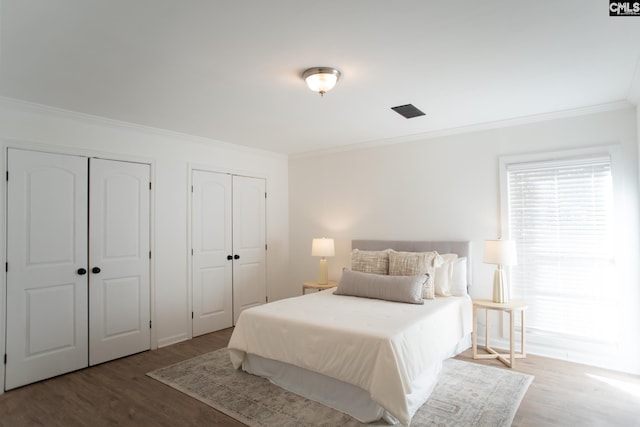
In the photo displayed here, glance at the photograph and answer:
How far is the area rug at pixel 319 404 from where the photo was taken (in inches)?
102

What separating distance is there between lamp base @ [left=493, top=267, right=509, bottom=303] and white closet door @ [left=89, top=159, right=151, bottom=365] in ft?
12.3

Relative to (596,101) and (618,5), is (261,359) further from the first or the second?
(596,101)

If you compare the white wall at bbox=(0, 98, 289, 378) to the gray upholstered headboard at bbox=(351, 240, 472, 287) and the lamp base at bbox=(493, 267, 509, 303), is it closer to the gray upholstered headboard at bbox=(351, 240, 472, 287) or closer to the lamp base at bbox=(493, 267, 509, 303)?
the gray upholstered headboard at bbox=(351, 240, 472, 287)

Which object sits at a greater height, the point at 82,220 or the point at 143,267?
the point at 82,220

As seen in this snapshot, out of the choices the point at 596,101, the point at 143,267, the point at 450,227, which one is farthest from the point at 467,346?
the point at 143,267

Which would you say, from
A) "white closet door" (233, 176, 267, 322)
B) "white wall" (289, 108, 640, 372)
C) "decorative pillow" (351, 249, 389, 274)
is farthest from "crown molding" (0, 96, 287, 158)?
"decorative pillow" (351, 249, 389, 274)

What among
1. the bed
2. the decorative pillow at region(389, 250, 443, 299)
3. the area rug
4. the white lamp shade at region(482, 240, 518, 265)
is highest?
the white lamp shade at region(482, 240, 518, 265)

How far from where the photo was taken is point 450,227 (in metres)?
4.40

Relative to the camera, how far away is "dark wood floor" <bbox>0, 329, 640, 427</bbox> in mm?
2602

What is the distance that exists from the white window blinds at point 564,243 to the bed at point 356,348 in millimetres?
842

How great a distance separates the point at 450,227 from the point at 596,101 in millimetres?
1865

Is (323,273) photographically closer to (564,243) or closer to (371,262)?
(371,262)

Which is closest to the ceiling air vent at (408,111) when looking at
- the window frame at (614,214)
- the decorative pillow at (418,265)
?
the window frame at (614,214)

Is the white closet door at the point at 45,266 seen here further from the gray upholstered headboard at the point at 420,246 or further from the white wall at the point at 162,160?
the gray upholstered headboard at the point at 420,246
